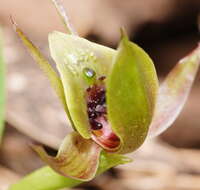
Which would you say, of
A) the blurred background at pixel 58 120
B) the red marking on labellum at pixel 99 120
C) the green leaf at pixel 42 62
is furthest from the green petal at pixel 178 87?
the blurred background at pixel 58 120

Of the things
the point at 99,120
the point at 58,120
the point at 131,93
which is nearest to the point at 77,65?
the point at 99,120

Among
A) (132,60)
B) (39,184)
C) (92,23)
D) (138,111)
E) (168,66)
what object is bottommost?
(168,66)

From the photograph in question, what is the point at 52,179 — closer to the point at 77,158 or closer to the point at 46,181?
the point at 46,181

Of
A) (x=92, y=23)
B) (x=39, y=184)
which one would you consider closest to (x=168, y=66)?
(x=92, y=23)

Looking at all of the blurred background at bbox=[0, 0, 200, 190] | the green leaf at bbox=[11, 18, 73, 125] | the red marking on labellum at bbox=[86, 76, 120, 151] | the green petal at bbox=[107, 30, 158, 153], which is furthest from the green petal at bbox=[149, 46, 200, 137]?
the blurred background at bbox=[0, 0, 200, 190]

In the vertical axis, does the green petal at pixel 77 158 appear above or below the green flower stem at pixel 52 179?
above

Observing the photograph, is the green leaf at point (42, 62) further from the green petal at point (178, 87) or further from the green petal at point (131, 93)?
the green petal at point (178, 87)

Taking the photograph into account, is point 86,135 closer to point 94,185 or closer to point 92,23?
point 94,185
